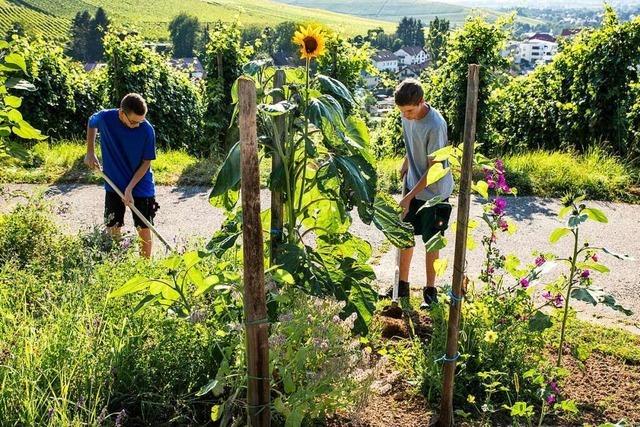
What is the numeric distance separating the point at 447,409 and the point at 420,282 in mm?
2451

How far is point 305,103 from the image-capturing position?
9.73 ft

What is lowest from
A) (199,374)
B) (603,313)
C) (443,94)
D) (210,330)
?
(603,313)

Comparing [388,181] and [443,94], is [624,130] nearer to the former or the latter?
[443,94]

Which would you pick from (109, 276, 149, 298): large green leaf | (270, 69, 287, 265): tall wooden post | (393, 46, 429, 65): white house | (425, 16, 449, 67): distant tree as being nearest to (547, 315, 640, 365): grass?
(270, 69, 287, 265): tall wooden post

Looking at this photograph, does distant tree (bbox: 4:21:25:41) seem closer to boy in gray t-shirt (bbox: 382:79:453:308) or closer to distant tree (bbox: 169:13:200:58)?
boy in gray t-shirt (bbox: 382:79:453:308)

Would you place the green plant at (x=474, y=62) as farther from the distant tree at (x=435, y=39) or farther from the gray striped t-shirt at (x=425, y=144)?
the gray striped t-shirt at (x=425, y=144)

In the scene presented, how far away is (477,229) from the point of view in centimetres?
727

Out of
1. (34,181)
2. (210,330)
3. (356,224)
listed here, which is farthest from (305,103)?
(34,181)

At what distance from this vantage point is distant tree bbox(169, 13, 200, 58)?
115438mm

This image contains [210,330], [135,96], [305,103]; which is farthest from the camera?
[135,96]

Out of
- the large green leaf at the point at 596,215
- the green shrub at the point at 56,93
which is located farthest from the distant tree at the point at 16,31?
the large green leaf at the point at 596,215

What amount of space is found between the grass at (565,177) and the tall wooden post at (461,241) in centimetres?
513

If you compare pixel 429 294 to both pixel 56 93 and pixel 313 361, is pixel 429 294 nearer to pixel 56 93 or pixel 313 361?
pixel 313 361

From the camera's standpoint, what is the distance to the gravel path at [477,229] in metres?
5.71
